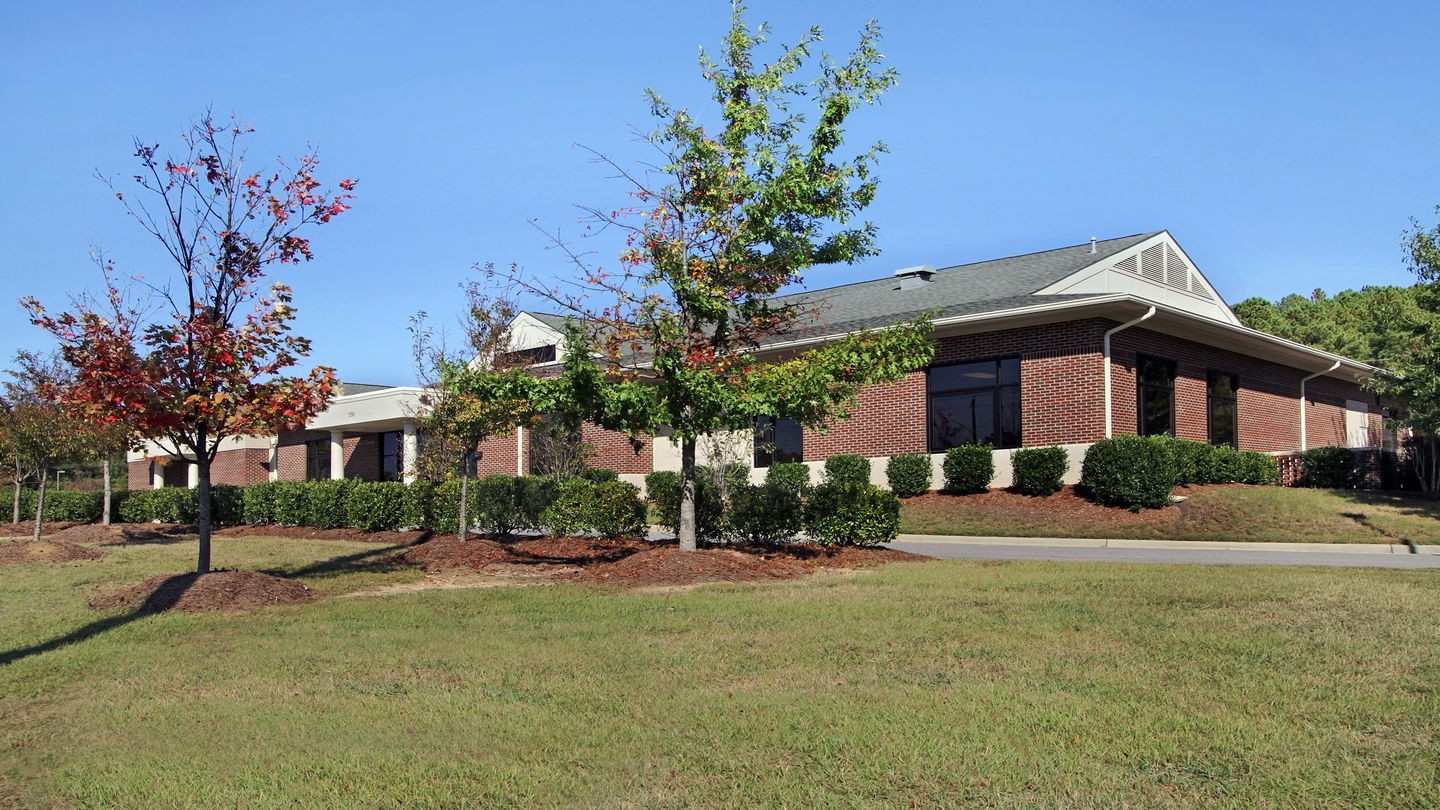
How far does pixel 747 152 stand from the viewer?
41.0 feet

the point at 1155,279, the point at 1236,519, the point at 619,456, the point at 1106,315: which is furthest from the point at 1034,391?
the point at 619,456

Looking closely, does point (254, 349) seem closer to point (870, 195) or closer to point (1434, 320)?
point (870, 195)

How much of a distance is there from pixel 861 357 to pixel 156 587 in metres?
7.86

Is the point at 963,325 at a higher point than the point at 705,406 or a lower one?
higher

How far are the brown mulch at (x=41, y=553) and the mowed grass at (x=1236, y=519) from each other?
45.1ft

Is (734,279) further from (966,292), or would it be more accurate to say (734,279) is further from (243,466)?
(243,466)

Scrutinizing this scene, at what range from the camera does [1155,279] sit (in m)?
25.2

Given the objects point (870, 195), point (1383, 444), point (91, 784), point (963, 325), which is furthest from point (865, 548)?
point (1383, 444)

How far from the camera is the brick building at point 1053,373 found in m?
20.2

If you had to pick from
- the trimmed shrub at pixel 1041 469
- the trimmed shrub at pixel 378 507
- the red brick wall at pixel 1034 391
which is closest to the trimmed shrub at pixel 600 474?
the trimmed shrub at pixel 378 507

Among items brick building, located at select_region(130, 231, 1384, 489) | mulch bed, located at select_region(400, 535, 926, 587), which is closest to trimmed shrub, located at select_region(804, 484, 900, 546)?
mulch bed, located at select_region(400, 535, 926, 587)

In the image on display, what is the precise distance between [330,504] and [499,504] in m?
6.31

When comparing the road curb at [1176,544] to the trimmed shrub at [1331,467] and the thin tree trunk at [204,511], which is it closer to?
the trimmed shrub at [1331,467]

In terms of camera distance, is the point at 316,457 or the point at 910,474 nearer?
the point at 910,474
